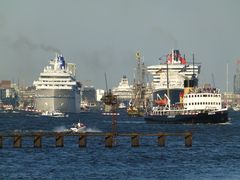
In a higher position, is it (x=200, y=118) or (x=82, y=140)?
(x=200, y=118)

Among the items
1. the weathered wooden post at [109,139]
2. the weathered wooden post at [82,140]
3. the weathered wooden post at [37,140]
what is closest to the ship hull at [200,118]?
the weathered wooden post at [109,139]

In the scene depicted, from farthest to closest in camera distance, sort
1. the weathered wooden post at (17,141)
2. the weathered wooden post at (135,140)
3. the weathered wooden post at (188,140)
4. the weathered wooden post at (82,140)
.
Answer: the weathered wooden post at (188,140) < the weathered wooden post at (135,140) < the weathered wooden post at (82,140) < the weathered wooden post at (17,141)

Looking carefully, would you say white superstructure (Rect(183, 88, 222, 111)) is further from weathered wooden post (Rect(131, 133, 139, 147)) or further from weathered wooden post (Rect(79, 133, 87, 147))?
weathered wooden post (Rect(79, 133, 87, 147))

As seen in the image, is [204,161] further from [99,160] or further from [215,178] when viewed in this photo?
[215,178]

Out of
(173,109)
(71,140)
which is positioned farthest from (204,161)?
(173,109)

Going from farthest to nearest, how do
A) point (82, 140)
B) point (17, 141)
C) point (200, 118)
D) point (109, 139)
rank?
point (200, 118) → point (82, 140) → point (109, 139) → point (17, 141)

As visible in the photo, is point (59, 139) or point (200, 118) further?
point (200, 118)

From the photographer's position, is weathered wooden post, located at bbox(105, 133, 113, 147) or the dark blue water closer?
the dark blue water

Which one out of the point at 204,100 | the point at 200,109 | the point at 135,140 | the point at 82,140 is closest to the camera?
the point at 82,140

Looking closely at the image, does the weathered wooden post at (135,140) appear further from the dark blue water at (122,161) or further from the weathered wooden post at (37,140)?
the weathered wooden post at (37,140)

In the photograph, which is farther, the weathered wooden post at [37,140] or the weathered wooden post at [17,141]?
the weathered wooden post at [17,141]

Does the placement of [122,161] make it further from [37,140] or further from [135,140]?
[37,140]

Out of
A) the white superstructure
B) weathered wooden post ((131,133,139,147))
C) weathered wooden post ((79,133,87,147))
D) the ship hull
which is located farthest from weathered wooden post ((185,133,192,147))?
the white superstructure

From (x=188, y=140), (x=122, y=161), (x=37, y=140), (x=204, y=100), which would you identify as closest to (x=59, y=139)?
(x=37, y=140)
